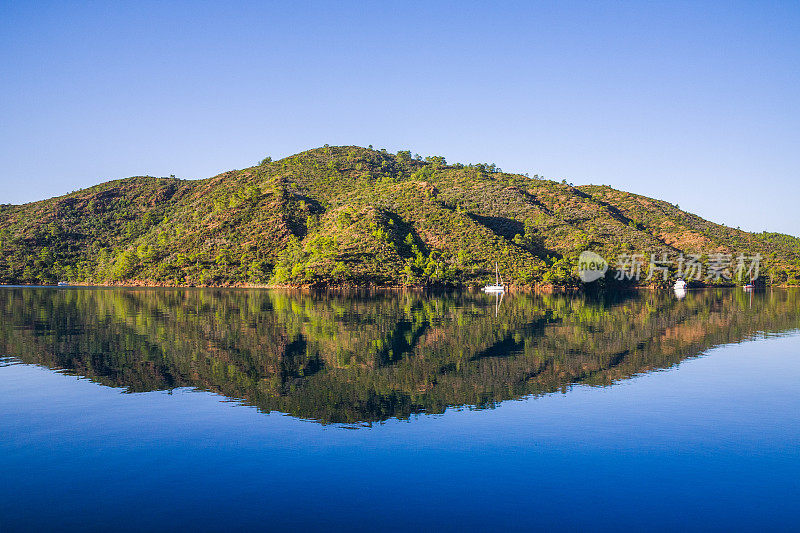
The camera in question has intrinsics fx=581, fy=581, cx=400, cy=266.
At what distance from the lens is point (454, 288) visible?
133 metres

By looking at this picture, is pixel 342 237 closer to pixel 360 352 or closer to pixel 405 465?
pixel 360 352

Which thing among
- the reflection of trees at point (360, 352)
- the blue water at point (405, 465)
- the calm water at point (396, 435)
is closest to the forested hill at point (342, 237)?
the reflection of trees at point (360, 352)

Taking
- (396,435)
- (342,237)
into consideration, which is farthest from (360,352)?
(342,237)

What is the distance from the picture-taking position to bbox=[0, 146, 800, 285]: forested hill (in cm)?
13362

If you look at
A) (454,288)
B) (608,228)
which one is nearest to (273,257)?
(454,288)

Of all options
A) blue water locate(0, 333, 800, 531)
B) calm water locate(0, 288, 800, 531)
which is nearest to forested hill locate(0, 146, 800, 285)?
calm water locate(0, 288, 800, 531)

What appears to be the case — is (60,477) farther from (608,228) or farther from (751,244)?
(751,244)

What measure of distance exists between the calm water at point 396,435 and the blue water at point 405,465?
63 millimetres

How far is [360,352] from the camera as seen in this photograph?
30.4 m

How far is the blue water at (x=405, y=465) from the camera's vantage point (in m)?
11.3

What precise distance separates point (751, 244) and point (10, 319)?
201560 mm

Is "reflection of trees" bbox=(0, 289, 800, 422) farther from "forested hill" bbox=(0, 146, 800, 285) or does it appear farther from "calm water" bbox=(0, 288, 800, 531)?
"forested hill" bbox=(0, 146, 800, 285)

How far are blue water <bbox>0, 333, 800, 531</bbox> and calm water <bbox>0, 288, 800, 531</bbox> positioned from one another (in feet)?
0.21

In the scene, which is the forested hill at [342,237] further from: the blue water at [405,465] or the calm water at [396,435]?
the blue water at [405,465]
